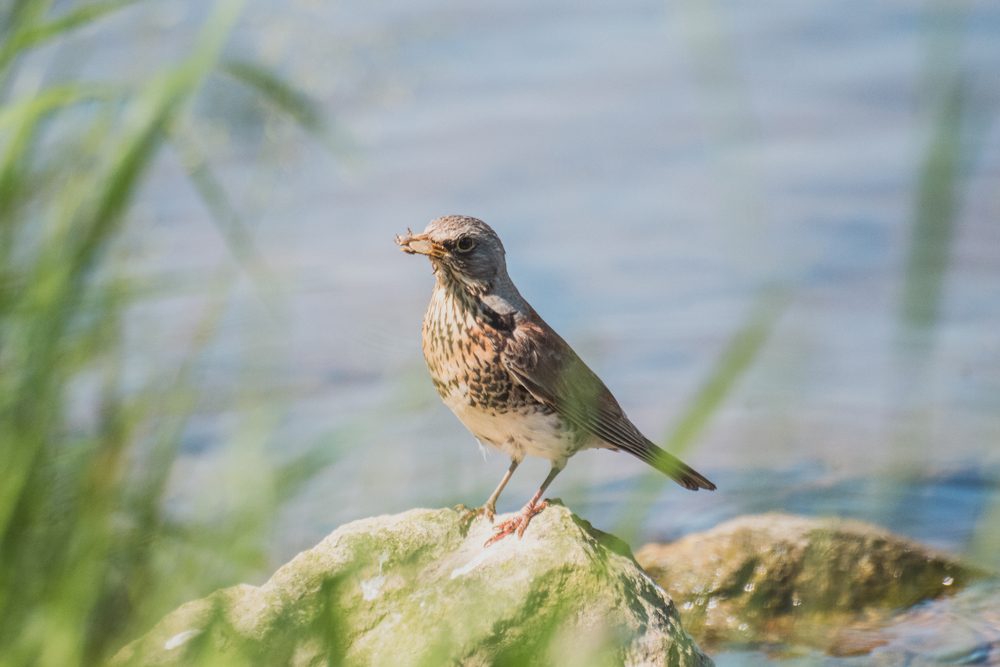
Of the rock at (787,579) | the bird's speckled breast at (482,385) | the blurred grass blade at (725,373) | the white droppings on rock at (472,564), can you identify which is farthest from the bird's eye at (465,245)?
the blurred grass blade at (725,373)

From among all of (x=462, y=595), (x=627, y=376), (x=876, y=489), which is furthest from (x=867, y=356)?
(x=876, y=489)

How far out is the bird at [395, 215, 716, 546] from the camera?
189 inches

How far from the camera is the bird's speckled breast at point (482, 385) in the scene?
4.88 metres

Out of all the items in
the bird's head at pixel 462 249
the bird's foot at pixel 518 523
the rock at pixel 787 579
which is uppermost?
the bird's head at pixel 462 249

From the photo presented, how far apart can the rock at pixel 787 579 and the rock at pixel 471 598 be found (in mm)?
1435

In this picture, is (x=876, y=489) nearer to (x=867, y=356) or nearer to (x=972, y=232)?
(x=867, y=356)

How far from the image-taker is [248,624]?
3.76 meters

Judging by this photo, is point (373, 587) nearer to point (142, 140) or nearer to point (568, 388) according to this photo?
point (568, 388)

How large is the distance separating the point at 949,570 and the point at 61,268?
3936mm

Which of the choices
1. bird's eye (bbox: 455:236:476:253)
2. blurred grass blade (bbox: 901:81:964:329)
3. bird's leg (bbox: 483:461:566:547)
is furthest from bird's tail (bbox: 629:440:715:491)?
blurred grass blade (bbox: 901:81:964:329)

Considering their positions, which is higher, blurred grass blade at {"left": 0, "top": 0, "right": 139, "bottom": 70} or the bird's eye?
blurred grass blade at {"left": 0, "top": 0, "right": 139, "bottom": 70}

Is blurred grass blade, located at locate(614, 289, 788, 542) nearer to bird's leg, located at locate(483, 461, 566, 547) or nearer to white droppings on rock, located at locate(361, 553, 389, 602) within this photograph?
white droppings on rock, located at locate(361, 553, 389, 602)

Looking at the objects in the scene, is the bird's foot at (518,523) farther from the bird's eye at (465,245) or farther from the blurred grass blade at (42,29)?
the blurred grass blade at (42,29)

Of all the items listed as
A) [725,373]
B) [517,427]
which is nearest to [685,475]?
[517,427]
